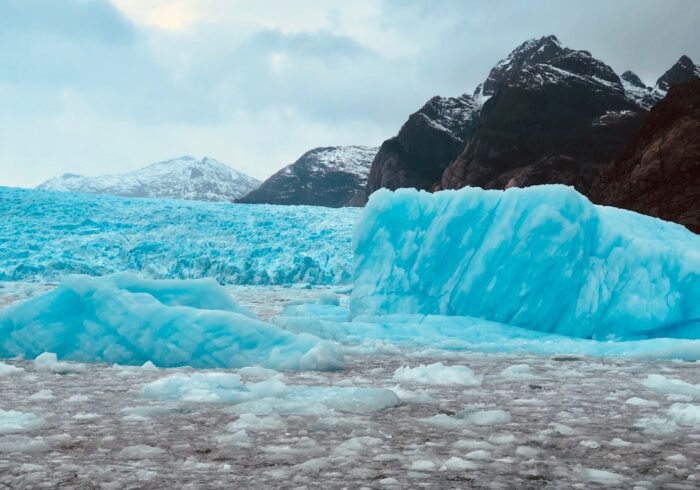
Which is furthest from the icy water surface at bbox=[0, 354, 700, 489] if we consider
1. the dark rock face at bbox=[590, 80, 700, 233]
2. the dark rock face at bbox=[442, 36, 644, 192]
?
the dark rock face at bbox=[442, 36, 644, 192]

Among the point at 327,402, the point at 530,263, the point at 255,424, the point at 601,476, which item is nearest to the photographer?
the point at 601,476

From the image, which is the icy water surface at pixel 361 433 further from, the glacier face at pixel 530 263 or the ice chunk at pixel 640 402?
the glacier face at pixel 530 263

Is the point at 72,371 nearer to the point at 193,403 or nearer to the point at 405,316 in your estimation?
the point at 193,403

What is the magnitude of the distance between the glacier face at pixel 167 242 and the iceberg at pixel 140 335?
39.9 ft

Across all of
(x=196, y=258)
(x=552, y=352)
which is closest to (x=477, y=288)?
→ (x=552, y=352)

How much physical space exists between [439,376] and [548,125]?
59.8 m

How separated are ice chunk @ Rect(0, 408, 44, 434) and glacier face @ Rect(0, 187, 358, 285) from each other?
609 inches

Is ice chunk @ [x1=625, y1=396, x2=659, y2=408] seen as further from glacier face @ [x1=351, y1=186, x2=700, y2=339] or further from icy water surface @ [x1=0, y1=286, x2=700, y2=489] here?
glacier face @ [x1=351, y1=186, x2=700, y2=339]

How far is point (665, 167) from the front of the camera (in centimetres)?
3641

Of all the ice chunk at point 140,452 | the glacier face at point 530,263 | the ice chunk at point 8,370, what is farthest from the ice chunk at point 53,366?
the glacier face at point 530,263

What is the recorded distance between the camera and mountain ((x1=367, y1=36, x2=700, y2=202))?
55781 millimetres

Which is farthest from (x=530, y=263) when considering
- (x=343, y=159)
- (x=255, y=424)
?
(x=343, y=159)

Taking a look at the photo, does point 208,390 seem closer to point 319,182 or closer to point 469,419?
point 469,419

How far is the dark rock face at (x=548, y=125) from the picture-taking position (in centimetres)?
5678
